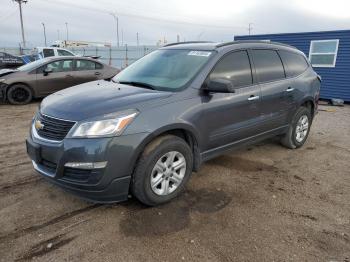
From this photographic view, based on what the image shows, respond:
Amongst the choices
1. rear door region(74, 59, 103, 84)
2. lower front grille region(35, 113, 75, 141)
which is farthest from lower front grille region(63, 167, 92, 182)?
rear door region(74, 59, 103, 84)

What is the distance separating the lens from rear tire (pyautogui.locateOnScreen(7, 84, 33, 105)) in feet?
31.2

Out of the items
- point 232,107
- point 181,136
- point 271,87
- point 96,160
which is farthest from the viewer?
point 271,87

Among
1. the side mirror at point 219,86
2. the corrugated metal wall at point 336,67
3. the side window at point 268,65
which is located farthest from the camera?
the corrugated metal wall at point 336,67

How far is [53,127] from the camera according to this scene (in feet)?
10.5

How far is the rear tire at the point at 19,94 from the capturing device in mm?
9523

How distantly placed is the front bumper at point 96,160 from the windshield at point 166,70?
988 millimetres

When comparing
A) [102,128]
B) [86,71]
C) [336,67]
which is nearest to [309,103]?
[102,128]

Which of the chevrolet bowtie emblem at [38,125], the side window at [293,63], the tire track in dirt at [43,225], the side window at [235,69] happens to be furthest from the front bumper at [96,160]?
the side window at [293,63]

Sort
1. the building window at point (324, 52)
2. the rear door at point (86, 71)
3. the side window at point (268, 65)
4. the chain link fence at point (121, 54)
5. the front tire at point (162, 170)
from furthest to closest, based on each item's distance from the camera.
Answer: the chain link fence at point (121, 54) < the building window at point (324, 52) < the rear door at point (86, 71) < the side window at point (268, 65) < the front tire at point (162, 170)

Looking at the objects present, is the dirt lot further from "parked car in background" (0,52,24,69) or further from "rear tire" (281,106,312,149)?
"parked car in background" (0,52,24,69)

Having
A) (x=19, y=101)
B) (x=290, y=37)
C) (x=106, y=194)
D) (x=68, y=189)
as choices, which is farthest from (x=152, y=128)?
(x=290, y=37)

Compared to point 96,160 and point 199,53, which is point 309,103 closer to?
point 199,53

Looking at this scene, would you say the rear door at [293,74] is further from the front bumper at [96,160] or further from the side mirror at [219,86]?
the front bumper at [96,160]

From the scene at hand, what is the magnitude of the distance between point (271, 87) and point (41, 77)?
7.57m
